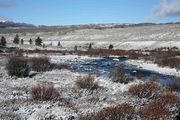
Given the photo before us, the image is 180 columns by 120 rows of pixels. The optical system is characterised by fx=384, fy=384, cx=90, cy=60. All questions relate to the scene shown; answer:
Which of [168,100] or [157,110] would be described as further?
[168,100]

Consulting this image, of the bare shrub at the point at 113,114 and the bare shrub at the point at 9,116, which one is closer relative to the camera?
the bare shrub at the point at 113,114

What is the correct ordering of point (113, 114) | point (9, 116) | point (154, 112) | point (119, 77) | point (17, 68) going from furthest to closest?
point (17, 68) < point (119, 77) < point (154, 112) < point (9, 116) < point (113, 114)

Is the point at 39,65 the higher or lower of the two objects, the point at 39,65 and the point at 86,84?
the lower

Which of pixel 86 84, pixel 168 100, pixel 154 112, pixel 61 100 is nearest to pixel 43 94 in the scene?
pixel 61 100

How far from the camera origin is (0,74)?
26.6 meters

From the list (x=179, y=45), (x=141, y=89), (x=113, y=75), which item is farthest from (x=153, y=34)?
(x=141, y=89)

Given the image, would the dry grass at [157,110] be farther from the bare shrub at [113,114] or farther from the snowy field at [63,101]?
the bare shrub at [113,114]

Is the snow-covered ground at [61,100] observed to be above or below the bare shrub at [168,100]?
below

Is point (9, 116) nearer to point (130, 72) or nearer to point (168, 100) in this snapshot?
point (168, 100)

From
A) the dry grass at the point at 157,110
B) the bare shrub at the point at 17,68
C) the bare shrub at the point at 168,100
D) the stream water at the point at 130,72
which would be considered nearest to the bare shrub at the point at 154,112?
the dry grass at the point at 157,110

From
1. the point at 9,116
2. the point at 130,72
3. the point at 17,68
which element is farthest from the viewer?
the point at 130,72

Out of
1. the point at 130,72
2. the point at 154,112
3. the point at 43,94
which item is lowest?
the point at 130,72

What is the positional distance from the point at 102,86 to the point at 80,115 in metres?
7.90

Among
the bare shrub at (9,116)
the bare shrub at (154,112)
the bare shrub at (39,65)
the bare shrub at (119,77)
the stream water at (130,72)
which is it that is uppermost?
the bare shrub at (154,112)
